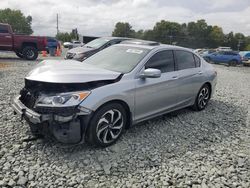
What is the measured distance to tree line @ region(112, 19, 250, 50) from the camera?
78.3m

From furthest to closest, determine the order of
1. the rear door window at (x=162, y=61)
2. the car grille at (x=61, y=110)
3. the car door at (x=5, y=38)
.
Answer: the car door at (x=5, y=38)
the rear door window at (x=162, y=61)
the car grille at (x=61, y=110)

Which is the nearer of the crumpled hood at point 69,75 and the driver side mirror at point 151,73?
the crumpled hood at point 69,75

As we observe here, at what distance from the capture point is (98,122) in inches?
138

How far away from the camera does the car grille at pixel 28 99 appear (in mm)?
3633

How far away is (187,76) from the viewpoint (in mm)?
5141

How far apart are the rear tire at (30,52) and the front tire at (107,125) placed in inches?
515

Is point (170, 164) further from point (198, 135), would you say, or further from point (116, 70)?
point (116, 70)

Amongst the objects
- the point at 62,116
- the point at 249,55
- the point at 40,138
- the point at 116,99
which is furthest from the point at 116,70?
the point at 249,55

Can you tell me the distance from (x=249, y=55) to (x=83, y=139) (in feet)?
90.1

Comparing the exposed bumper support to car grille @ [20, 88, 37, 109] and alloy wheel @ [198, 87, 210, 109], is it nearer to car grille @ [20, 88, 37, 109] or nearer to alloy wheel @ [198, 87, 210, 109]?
car grille @ [20, 88, 37, 109]

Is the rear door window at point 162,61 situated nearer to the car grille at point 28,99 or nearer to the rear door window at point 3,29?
the car grille at point 28,99

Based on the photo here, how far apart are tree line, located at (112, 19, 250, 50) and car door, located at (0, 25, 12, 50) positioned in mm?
65825

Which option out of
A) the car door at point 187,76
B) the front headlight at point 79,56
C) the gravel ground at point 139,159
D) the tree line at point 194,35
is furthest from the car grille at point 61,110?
the tree line at point 194,35

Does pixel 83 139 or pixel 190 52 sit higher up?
pixel 190 52
